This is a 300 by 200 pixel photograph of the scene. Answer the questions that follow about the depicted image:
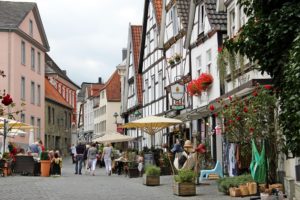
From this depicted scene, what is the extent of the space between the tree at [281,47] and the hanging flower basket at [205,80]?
49.2ft

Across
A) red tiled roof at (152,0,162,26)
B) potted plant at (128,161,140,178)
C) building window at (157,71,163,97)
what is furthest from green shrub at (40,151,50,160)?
red tiled roof at (152,0,162,26)

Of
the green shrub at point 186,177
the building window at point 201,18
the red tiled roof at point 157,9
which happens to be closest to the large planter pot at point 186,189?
the green shrub at point 186,177

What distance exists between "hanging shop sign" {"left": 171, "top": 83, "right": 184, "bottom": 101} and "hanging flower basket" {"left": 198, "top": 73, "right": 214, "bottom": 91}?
310 centimetres

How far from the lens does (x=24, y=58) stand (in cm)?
4891

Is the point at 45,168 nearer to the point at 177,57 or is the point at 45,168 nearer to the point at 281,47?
the point at 177,57

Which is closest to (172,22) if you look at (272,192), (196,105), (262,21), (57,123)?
(196,105)

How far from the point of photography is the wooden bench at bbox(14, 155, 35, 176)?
2680cm

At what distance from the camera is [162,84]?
3631cm

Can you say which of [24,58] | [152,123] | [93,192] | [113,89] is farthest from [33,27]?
[93,192]

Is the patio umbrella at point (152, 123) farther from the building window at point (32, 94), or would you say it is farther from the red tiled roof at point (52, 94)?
the red tiled roof at point (52, 94)

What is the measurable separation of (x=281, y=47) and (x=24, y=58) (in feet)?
136

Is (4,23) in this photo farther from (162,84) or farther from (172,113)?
(172,113)

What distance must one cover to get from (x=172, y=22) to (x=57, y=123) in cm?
3426

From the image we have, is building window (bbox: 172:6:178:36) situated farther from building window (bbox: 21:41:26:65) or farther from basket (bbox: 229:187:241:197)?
A: building window (bbox: 21:41:26:65)
